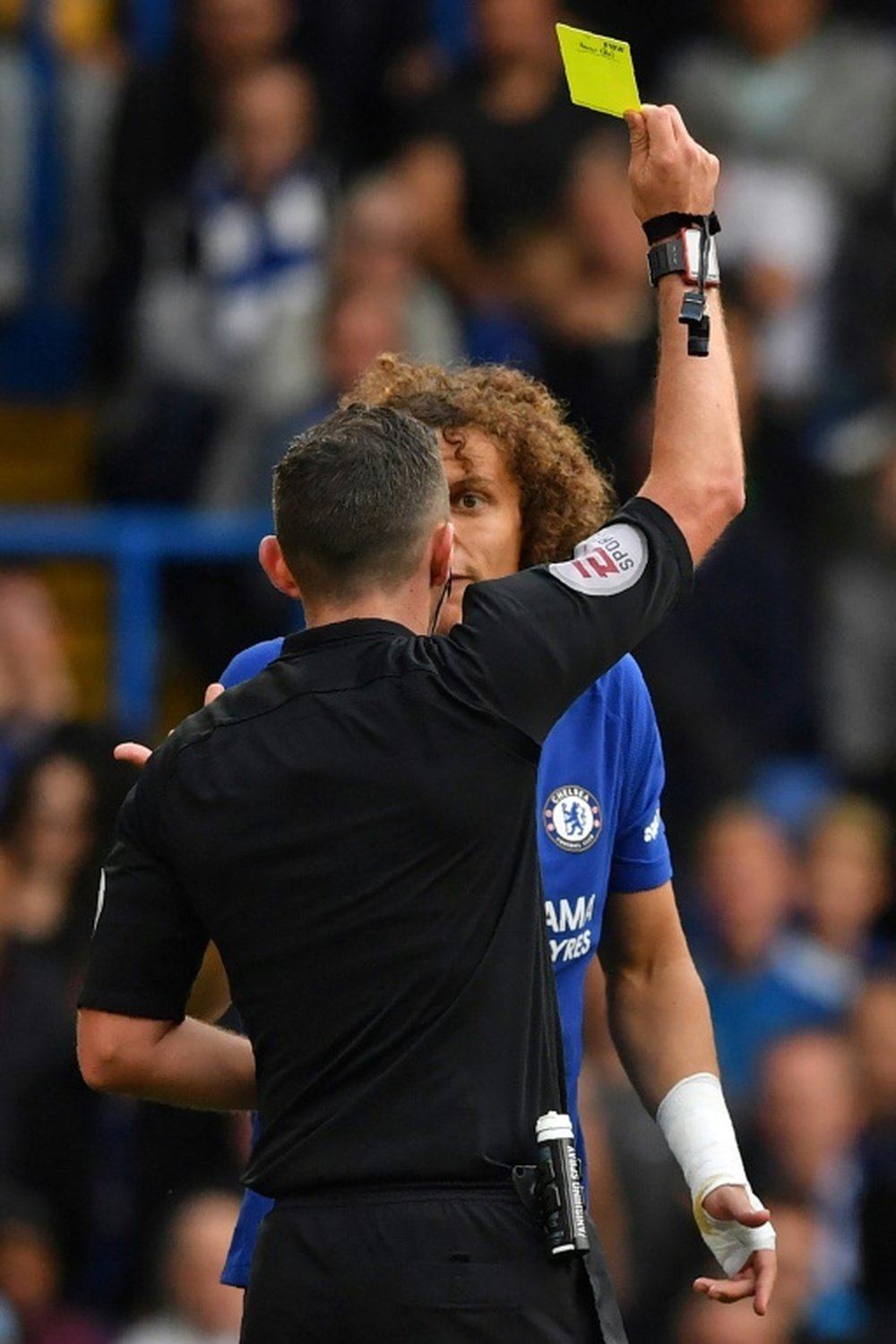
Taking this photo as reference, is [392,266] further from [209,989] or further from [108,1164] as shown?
[209,989]

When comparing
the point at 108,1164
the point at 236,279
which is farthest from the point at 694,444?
the point at 236,279

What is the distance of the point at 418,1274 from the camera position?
301 centimetres

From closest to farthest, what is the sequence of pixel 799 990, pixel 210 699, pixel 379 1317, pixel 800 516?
pixel 379 1317 → pixel 210 699 → pixel 799 990 → pixel 800 516

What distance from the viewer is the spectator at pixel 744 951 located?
712 cm

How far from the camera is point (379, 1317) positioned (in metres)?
3.02

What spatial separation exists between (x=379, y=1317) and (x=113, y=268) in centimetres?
613

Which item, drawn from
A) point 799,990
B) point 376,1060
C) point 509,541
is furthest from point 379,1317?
point 799,990

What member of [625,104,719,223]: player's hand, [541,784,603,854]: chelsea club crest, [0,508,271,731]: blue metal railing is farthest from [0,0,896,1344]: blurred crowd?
[625,104,719,223]: player's hand

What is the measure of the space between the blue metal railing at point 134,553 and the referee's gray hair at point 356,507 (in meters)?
4.25

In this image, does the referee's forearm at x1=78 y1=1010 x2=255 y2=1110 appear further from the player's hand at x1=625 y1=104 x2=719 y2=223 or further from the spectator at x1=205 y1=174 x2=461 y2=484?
the spectator at x1=205 y1=174 x2=461 y2=484

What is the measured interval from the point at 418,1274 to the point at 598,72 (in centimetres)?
143

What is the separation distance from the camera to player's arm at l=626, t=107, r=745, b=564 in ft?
10.4

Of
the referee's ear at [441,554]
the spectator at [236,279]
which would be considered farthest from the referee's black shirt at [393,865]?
the spectator at [236,279]

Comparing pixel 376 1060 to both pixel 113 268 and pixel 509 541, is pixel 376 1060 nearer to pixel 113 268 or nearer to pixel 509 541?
pixel 509 541
